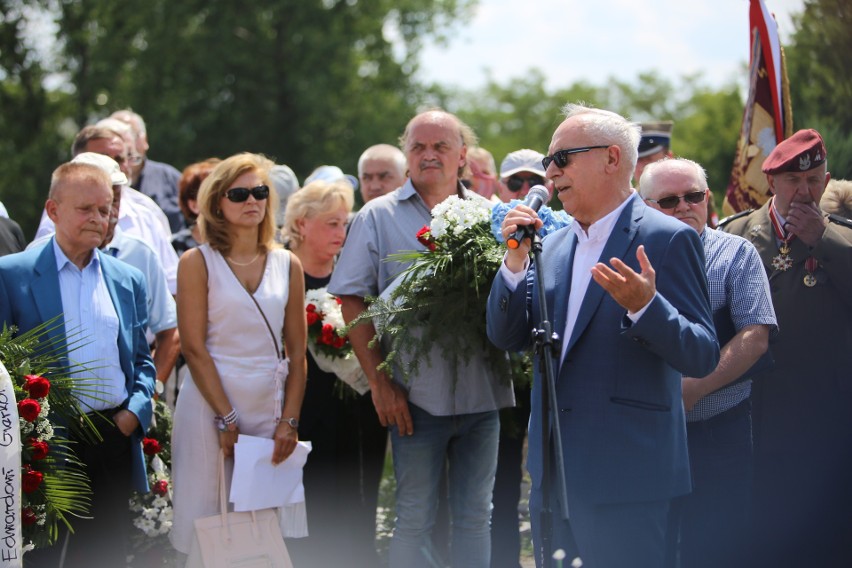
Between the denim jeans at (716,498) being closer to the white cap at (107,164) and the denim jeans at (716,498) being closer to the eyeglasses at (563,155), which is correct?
the eyeglasses at (563,155)

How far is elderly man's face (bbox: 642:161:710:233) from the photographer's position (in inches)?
198

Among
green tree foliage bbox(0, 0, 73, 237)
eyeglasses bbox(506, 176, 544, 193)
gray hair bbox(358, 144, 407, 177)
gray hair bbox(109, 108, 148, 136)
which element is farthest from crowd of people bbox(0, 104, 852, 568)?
green tree foliage bbox(0, 0, 73, 237)

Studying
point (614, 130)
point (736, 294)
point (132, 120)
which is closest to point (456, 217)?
point (614, 130)

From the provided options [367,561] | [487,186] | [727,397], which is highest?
[487,186]

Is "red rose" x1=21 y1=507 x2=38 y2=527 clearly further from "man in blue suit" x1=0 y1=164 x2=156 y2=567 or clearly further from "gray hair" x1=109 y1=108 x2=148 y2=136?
"gray hair" x1=109 y1=108 x2=148 y2=136

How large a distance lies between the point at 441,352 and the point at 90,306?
179 cm

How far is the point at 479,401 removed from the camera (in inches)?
208

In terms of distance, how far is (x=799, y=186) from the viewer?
17.4ft

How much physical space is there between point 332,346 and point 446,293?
1.13m

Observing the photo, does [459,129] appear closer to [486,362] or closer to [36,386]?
[486,362]

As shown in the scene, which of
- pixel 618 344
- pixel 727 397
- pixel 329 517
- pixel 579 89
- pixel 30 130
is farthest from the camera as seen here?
pixel 579 89

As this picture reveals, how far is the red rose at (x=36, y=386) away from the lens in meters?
4.33

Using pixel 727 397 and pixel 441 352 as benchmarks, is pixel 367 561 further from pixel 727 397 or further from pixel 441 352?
pixel 727 397

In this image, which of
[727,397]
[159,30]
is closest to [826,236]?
[727,397]
